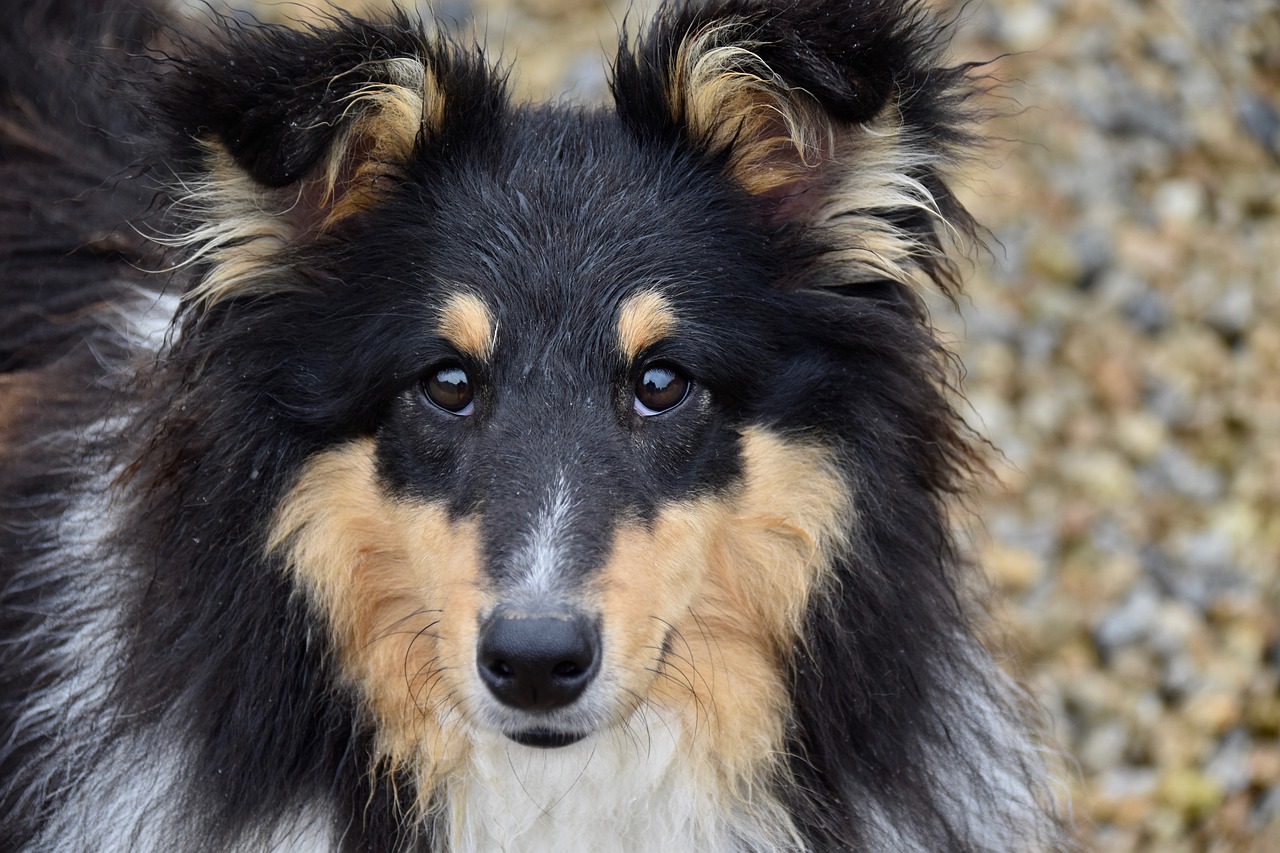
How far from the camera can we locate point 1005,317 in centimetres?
582

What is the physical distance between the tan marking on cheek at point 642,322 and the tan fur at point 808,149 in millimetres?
400

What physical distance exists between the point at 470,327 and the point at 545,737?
847mm

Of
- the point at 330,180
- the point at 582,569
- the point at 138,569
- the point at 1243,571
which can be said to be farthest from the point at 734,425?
the point at 1243,571

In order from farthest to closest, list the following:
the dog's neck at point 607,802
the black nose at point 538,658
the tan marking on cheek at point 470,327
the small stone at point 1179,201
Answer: the small stone at point 1179,201, the dog's neck at point 607,802, the tan marking on cheek at point 470,327, the black nose at point 538,658

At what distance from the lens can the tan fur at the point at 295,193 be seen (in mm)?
2791

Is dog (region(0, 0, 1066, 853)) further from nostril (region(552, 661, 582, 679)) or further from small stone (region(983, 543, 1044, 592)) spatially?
small stone (region(983, 543, 1044, 592))

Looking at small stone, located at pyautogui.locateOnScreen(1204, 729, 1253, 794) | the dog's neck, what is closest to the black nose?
the dog's neck

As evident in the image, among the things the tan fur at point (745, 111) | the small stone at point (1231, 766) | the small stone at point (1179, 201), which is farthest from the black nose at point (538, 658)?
the small stone at point (1179, 201)

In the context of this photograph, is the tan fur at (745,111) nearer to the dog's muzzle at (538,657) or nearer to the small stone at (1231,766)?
the dog's muzzle at (538,657)

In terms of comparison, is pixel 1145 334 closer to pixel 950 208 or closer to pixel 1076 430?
pixel 1076 430

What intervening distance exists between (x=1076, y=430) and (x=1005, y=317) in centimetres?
61

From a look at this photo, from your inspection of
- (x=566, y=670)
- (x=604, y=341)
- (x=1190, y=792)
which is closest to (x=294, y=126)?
(x=604, y=341)

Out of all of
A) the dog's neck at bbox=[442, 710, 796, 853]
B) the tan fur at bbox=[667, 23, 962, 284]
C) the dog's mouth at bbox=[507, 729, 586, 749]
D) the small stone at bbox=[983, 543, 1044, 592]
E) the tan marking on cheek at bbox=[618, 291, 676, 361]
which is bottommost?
the dog's neck at bbox=[442, 710, 796, 853]

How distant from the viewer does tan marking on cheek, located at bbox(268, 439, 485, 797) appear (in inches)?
110
